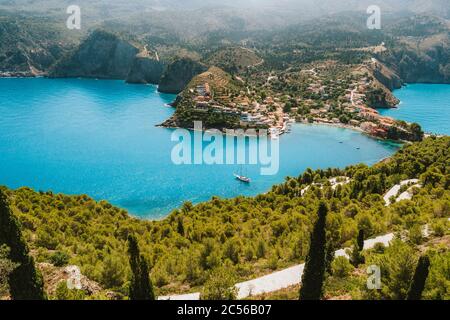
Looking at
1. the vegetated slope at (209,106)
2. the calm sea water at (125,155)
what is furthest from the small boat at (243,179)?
the vegetated slope at (209,106)

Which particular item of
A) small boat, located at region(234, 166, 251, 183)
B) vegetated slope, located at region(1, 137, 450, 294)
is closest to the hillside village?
small boat, located at region(234, 166, 251, 183)

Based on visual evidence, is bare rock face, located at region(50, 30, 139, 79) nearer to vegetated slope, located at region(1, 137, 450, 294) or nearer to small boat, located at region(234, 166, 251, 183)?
small boat, located at region(234, 166, 251, 183)

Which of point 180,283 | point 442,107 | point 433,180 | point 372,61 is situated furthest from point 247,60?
point 180,283

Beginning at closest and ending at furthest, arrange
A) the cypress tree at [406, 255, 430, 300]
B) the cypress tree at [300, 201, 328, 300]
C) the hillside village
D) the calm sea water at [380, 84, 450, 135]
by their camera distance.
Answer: the cypress tree at [406, 255, 430, 300] → the cypress tree at [300, 201, 328, 300] → the hillside village → the calm sea water at [380, 84, 450, 135]

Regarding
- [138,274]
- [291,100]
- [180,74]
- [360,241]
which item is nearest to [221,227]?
[360,241]

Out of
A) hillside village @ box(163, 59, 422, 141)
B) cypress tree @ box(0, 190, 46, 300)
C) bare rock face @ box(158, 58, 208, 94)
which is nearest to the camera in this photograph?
cypress tree @ box(0, 190, 46, 300)

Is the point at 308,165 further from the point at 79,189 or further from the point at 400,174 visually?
the point at 79,189

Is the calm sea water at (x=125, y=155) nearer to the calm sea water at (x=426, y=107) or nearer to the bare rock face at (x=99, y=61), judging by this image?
the calm sea water at (x=426, y=107)
